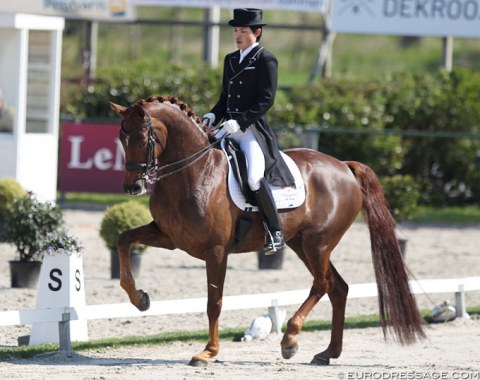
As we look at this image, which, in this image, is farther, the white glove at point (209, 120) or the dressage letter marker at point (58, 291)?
the dressage letter marker at point (58, 291)

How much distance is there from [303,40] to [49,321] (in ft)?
118

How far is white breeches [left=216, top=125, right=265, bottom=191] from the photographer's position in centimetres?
823

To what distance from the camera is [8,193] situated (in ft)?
47.1

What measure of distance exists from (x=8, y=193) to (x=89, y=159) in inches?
205

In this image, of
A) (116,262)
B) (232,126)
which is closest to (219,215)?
(232,126)

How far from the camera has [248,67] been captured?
838cm

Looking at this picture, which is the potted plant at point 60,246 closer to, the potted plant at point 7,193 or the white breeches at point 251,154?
the white breeches at point 251,154

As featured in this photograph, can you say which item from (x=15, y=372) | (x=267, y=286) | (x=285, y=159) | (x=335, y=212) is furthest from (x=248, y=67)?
(x=267, y=286)

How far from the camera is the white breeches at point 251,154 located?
823cm

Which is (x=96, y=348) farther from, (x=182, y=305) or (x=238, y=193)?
(x=238, y=193)

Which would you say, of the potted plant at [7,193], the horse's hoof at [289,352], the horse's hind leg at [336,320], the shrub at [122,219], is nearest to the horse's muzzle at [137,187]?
the horse's hoof at [289,352]

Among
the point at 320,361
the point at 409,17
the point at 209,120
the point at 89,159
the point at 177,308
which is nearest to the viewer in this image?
the point at 320,361

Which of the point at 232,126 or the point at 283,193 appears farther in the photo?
the point at 283,193

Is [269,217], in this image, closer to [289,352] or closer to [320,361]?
[289,352]
